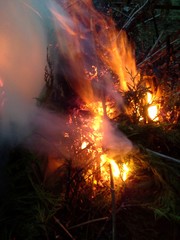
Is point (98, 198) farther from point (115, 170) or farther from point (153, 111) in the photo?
point (153, 111)

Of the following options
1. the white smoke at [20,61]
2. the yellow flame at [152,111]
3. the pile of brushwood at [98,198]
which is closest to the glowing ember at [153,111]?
the yellow flame at [152,111]

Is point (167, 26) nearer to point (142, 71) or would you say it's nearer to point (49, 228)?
point (142, 71)

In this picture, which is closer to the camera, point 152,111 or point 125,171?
point 125,171

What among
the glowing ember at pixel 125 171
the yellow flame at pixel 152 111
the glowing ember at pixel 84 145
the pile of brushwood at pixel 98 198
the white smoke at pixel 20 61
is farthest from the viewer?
the yellow flame at pixel 152 111

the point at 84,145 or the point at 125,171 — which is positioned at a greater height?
the point at 84,145

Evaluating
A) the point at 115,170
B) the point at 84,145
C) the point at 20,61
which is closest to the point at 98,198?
the point at 115,170

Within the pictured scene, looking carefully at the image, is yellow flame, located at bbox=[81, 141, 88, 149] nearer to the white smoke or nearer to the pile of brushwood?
the pile of brushwood

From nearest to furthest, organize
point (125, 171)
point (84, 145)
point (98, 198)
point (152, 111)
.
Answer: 1. point (98, 198)
2. point (125, 171)
3. point (84, 145)
4. point (152, 111)

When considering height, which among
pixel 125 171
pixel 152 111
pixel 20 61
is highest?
pixel 20 61

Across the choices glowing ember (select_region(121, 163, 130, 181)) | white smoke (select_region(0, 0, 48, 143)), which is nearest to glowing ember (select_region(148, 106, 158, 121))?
glowing ember (select_region(121, 163, 130, 181))

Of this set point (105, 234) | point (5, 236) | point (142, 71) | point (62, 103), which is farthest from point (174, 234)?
point (142, 71)

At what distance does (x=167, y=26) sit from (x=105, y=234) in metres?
5.81

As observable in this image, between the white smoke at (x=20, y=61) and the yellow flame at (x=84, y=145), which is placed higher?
the white smoke at (x=20, y=61)

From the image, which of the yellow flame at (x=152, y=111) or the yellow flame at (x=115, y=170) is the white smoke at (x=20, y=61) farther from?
the yellow flame at (x=152, y=111)
